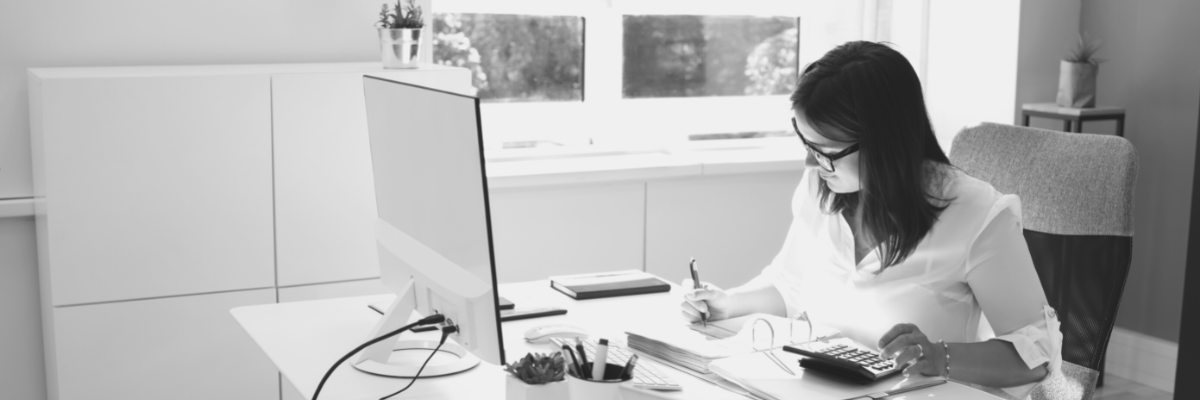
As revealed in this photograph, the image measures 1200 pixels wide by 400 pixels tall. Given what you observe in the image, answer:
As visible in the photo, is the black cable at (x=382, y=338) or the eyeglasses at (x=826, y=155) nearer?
the black cable at (x=382, y=338)

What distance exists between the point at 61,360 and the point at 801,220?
166cm

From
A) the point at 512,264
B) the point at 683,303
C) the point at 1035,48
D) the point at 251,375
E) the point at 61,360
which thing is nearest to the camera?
the point at 683,303

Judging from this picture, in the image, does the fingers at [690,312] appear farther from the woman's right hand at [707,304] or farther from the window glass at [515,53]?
the window glass at [515,53]

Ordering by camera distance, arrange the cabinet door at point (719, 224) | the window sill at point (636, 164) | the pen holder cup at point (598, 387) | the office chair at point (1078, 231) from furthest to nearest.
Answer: the cabinet door at point (719, 224) < the window sill at point (636, 164) < the office chair at point (1078, 231) < the pen holder cup at point (598, 387)

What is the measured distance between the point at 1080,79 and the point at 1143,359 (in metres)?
1.00

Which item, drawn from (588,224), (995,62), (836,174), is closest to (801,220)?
(836,174)

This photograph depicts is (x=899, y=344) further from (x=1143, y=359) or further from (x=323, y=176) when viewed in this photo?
(x=1143, y=359)

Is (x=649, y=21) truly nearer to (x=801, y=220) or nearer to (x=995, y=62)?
(x=995, y=62)

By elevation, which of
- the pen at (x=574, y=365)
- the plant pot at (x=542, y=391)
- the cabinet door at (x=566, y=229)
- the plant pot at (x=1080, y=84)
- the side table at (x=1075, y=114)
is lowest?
the cabinet door at (x=566, y=229)

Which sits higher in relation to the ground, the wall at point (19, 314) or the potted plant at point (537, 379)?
the potted plant at point (537, 379)

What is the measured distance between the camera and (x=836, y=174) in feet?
5.92

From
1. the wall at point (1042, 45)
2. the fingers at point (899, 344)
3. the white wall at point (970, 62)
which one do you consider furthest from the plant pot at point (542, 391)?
the wall at point (1042, 45)

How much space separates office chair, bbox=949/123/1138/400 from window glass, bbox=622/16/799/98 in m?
1.86

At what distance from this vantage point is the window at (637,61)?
11.3 ft
